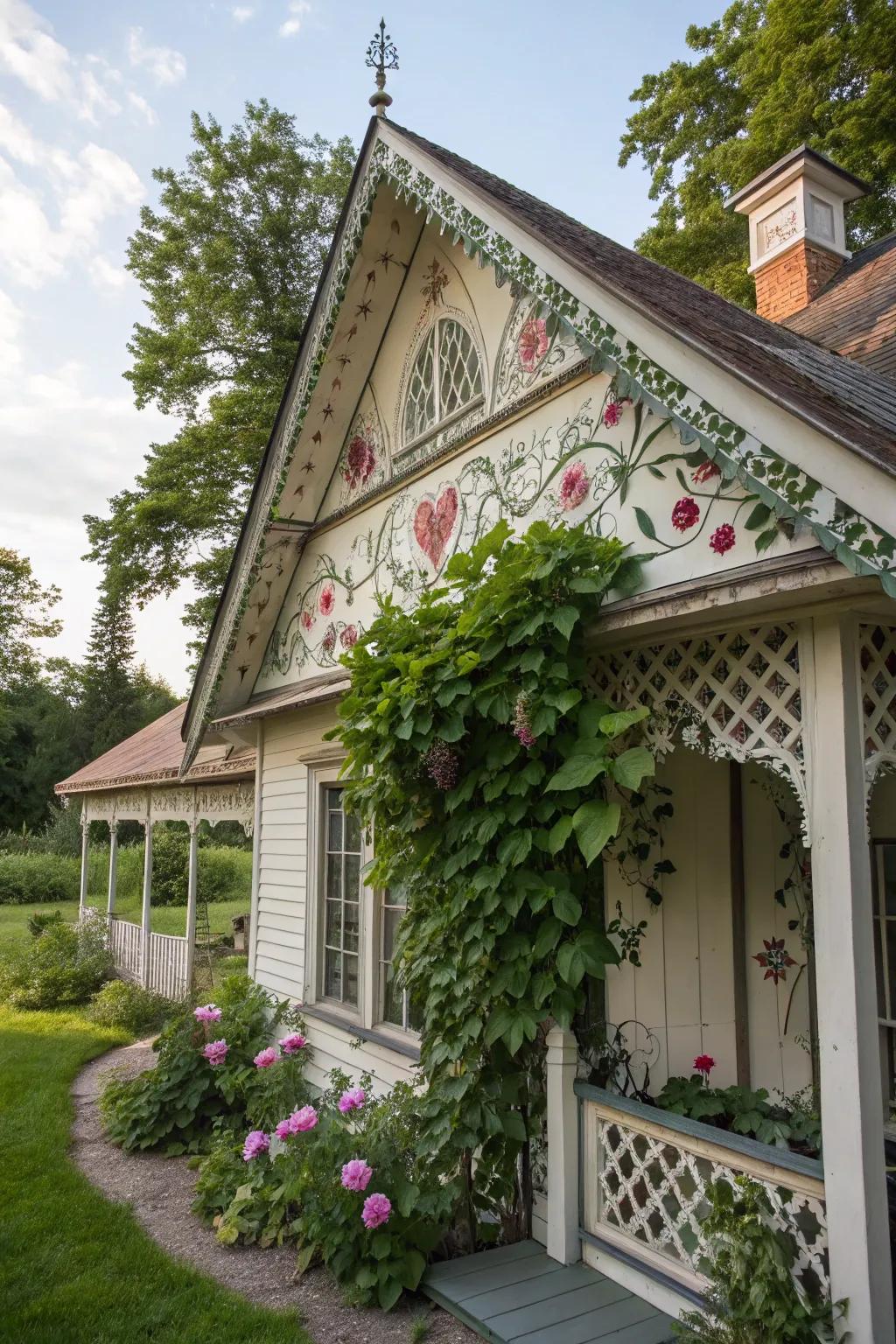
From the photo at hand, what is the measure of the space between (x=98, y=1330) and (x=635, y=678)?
3.83 meters

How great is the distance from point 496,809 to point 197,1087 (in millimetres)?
4680

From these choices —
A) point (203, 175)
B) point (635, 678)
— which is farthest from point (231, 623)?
point (203, 175)

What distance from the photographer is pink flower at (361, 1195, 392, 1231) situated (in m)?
4.07

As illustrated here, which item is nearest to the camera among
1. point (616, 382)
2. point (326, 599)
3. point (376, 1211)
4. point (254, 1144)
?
point (616, 382)

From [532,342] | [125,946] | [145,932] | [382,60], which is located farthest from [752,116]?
[125,946]

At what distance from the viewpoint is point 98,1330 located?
4160 mm

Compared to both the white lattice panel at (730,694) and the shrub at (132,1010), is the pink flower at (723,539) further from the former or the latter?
the shrub at (132,1010)

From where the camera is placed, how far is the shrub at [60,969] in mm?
12820

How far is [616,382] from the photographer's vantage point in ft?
12.8

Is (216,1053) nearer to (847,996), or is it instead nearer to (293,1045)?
(293,1045)

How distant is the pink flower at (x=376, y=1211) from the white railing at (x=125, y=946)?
9776 millimetres

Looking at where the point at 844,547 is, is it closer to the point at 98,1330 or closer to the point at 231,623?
the point at 98,1330

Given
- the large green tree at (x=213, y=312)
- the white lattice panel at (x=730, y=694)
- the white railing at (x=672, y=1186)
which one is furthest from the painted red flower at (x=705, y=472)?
the large green tree at (x=213, y=312)

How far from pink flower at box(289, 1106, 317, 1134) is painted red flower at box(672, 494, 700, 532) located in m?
3.70
